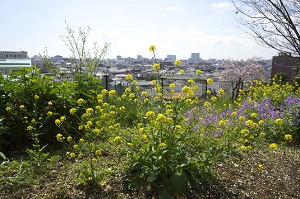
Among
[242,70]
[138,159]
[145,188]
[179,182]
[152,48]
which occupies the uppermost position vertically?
[152,48]

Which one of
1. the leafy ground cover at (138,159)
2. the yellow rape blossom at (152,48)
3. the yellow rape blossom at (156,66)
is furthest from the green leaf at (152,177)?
the yellow rape blossom at (152,48)

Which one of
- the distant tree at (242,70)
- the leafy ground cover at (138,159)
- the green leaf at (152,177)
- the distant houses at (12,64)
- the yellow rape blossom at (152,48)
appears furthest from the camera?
the distant tree at (242,70)

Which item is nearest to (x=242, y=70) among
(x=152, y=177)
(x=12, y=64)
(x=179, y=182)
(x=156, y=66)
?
(x=12, y=64)

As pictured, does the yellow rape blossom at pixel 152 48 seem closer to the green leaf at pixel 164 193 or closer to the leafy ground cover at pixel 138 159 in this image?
the leafy ground cover at pixel 138 159

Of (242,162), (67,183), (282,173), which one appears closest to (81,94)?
(67,183)

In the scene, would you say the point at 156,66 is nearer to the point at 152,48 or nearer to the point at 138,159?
the point at 152,48

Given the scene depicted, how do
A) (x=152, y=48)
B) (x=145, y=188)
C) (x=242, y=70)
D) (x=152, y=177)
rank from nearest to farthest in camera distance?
(x=152, y=177), (x=145, y=188), (x=152, y=48), (x=242, y=70)

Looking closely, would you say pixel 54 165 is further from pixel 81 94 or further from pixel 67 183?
pixel 81 94

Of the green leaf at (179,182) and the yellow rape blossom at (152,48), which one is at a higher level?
the yellow rape blossom at (152,48)

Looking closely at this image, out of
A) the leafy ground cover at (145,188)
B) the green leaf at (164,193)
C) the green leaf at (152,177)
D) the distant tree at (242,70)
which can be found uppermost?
the distant tree at (242,70)

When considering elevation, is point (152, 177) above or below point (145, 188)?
above

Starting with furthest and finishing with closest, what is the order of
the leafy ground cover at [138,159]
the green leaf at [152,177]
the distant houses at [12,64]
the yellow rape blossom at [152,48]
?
the distant houses at [12,64], the yellow rape blossom at [152,48], the leafy ground cover at [138,159], the green leaf at [152,177]

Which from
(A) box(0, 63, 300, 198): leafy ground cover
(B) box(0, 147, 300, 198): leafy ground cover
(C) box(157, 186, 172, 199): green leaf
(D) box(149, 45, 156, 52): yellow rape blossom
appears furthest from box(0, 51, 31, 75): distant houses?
(C) box(157, 186, 172, 199): green leaf

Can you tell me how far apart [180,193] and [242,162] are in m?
1.28
